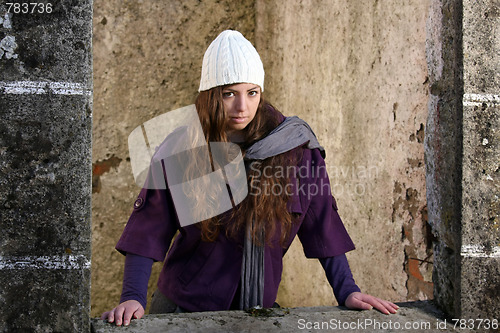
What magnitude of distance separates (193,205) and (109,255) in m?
2.10

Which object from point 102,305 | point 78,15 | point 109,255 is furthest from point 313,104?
point 78,15

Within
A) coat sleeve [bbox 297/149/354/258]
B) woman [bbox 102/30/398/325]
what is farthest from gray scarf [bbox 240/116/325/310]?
coat sleeve [bbox 297/149/354/258]

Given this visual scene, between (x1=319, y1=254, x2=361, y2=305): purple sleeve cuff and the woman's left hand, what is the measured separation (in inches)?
1.5

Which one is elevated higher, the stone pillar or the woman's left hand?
the stone pillar

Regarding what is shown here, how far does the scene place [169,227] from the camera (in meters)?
2.16

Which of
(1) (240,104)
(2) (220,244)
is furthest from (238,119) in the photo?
(2) (220,244)

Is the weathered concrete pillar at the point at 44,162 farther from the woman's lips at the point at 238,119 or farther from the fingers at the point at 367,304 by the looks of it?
the fingers at the point at 367,304

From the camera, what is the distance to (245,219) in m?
2.18

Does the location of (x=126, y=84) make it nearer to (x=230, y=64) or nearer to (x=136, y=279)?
(x=230, y=64)

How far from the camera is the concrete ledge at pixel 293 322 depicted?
1.84 meters

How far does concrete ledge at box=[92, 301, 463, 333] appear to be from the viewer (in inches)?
72.3

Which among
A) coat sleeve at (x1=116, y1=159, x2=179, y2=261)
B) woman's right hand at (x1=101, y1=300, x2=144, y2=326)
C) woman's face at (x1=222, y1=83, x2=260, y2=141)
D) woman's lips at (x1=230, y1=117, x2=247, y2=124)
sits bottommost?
woman's right hand at (x1=101, y1=300, x2=144, y2=326)

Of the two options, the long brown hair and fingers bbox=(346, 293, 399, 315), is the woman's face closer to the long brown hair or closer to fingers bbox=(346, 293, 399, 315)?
the long brown hair

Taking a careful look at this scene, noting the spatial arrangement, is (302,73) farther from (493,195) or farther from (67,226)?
(67,226)
